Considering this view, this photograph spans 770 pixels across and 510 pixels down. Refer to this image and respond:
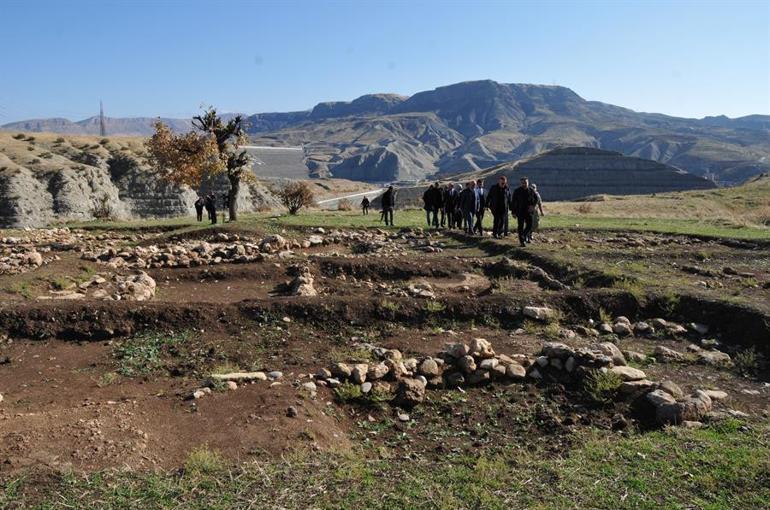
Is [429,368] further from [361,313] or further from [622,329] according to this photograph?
[622,329]

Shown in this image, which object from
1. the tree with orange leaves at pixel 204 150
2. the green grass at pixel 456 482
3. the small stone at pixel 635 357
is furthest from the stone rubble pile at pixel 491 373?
the tree with orange leaves at pixel 204 150

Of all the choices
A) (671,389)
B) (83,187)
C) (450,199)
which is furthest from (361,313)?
(83,187)

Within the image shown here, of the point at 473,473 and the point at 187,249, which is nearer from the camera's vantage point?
the point at 473,473

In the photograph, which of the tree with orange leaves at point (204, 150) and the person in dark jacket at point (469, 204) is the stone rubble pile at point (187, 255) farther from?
the tree with orange leaves at point (204, 150)

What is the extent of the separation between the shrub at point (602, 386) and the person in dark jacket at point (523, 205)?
1039 centimetres

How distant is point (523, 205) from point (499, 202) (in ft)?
7.41

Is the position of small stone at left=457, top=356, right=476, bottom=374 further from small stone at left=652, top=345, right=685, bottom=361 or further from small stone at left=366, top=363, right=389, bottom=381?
small stone at left=652, top=345, right=685, bottom=361

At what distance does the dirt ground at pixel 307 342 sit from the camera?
651 centimetres

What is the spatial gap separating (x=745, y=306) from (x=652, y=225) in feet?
54.9

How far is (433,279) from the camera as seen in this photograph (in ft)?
50.5

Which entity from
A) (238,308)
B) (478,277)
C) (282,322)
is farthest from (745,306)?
(238,308)

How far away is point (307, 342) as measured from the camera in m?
10.2

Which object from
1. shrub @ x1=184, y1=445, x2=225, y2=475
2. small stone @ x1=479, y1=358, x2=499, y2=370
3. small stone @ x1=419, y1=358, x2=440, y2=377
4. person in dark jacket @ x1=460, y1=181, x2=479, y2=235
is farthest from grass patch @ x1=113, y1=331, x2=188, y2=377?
person in dark jacket @ x1=460, y1=181, x2=479, y2=235

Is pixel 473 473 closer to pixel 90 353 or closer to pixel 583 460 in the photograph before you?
pixel 583 460
